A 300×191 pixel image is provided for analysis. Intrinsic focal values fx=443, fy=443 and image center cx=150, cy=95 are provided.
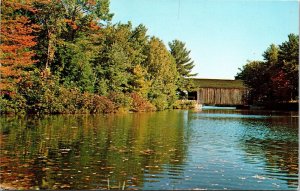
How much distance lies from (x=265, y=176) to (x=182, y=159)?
8.08 ft

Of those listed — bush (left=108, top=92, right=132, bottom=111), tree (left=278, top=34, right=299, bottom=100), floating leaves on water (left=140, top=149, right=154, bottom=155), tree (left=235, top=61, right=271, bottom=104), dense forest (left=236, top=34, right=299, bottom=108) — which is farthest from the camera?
tree (left=235, top=61, right=271, bottom=104)

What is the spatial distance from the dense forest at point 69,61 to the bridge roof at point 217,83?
24.8 metres

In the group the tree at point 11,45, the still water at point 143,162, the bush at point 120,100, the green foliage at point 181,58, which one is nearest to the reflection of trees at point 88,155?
the still water at point 143,162

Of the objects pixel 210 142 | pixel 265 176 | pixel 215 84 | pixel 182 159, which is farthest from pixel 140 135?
pixel 215 84

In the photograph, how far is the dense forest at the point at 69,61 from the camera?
2586cm

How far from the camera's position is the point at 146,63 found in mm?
47188

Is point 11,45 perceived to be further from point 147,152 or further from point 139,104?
point 139,104

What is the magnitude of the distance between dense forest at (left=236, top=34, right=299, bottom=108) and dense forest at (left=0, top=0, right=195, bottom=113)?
14.7 metres

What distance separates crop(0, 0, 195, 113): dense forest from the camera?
84.8ft

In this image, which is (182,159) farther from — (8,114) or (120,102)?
(120,102)

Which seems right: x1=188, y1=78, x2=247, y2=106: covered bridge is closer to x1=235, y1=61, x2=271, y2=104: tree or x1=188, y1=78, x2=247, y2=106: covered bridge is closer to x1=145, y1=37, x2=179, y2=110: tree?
x1=235, y1=61, x2=271, y2=104: tree

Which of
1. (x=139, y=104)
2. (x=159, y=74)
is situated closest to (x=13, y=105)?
(x=139, y=104)

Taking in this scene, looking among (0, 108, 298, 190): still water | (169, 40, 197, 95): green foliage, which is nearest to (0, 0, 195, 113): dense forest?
(0, 108, 298, 190): still water

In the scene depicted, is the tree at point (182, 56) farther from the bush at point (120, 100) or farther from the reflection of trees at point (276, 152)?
the reflection of trees at point (276, 152)
